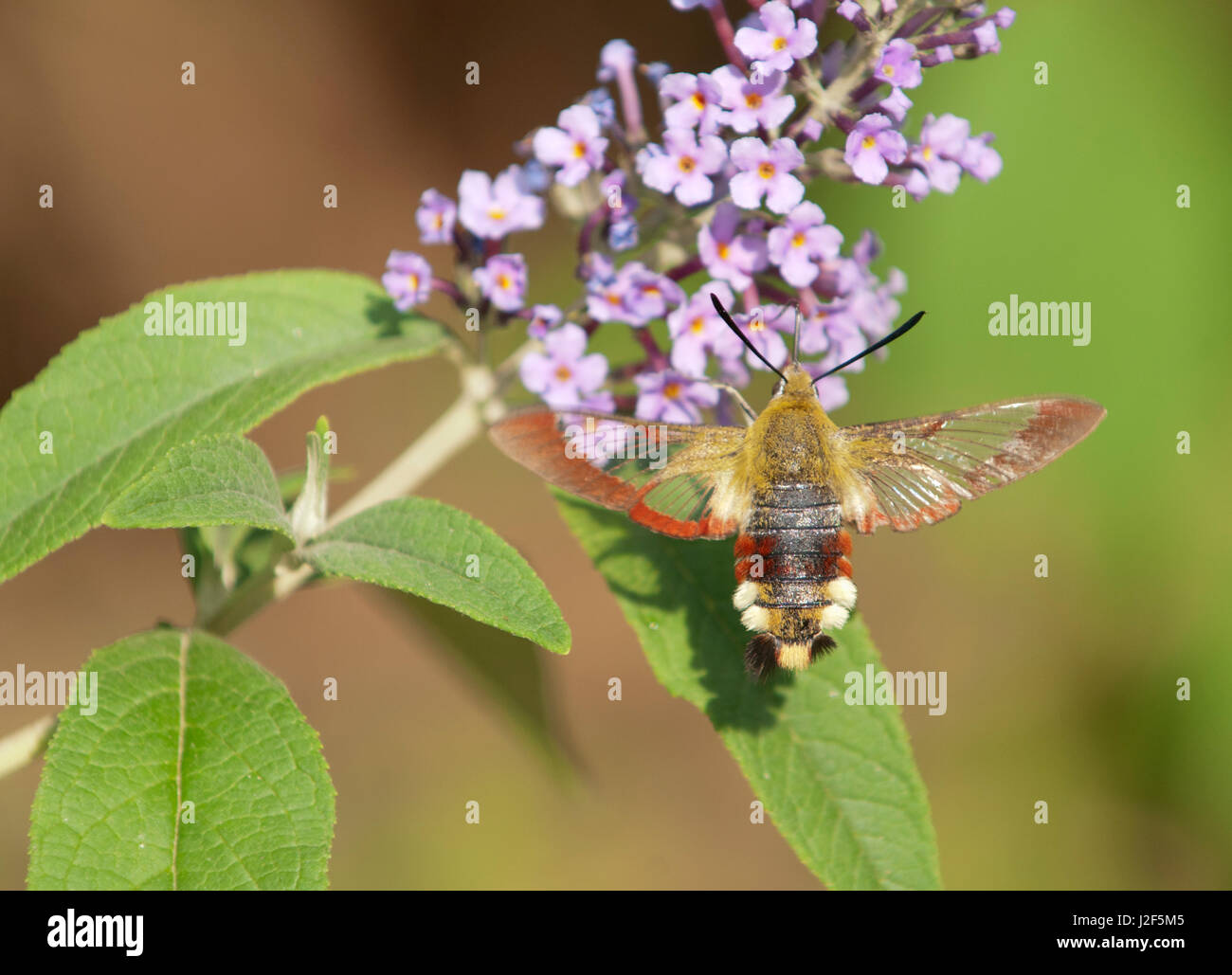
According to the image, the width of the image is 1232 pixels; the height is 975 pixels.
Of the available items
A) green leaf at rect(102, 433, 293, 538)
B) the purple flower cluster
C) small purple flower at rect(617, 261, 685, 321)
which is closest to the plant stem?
the purple flower cluster

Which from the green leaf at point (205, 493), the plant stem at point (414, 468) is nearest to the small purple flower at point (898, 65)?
the plant stem at point (414, 468)

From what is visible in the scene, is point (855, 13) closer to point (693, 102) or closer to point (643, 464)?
point (693, 102)

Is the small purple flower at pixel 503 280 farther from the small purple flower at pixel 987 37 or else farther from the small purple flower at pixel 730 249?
the small purple flower at pixel 987 37

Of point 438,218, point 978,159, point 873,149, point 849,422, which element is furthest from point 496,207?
point 849,422

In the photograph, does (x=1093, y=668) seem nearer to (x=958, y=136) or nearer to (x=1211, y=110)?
(x=1211, y=110)

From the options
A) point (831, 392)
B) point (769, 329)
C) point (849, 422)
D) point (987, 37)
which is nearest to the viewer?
point (987, 37)

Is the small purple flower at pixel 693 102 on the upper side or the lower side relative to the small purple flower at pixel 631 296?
upper
